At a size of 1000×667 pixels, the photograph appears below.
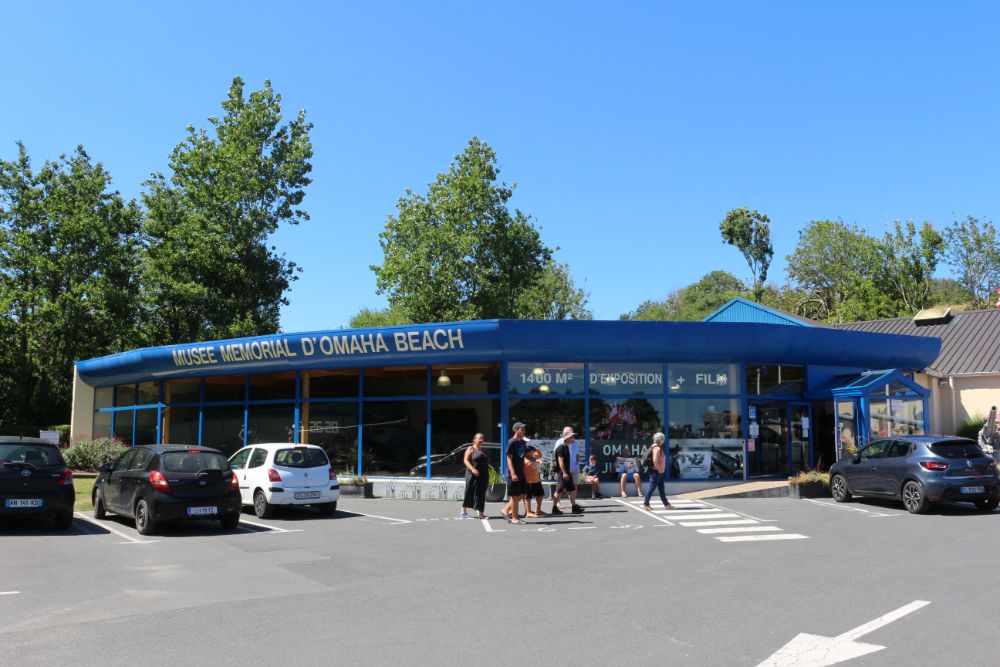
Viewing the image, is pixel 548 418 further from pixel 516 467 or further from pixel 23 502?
pixel 23 502

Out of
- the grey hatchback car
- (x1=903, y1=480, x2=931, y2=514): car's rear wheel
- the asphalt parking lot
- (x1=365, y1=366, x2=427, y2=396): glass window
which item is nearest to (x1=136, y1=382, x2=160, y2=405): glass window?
(x1=365, y1=366, x2=427, y2=396): glass window

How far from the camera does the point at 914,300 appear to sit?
183 feet

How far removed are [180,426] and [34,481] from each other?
43.7ft

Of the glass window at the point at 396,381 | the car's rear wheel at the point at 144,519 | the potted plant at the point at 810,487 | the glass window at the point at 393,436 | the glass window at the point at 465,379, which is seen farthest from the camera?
the glass window at the point at 396,381

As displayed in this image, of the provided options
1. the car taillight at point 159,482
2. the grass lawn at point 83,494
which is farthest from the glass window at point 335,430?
the car taillight at point 159,482

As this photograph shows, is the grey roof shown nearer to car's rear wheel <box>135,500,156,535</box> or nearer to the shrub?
car's rear wheel <box>135,500,156,535</box>

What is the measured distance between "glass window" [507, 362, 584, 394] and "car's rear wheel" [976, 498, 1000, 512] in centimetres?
894

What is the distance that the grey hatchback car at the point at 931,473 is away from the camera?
15516 mm

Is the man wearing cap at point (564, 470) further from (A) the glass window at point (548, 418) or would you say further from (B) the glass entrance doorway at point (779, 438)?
(B) the glass entrance doorway at point (779, 438)

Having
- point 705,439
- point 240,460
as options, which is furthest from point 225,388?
point 705,439

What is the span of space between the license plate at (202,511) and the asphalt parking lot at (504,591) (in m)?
0.38

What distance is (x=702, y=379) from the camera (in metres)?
21.3

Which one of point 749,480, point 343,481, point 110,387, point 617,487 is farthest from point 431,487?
point 110,387

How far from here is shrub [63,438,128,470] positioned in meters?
27.7
